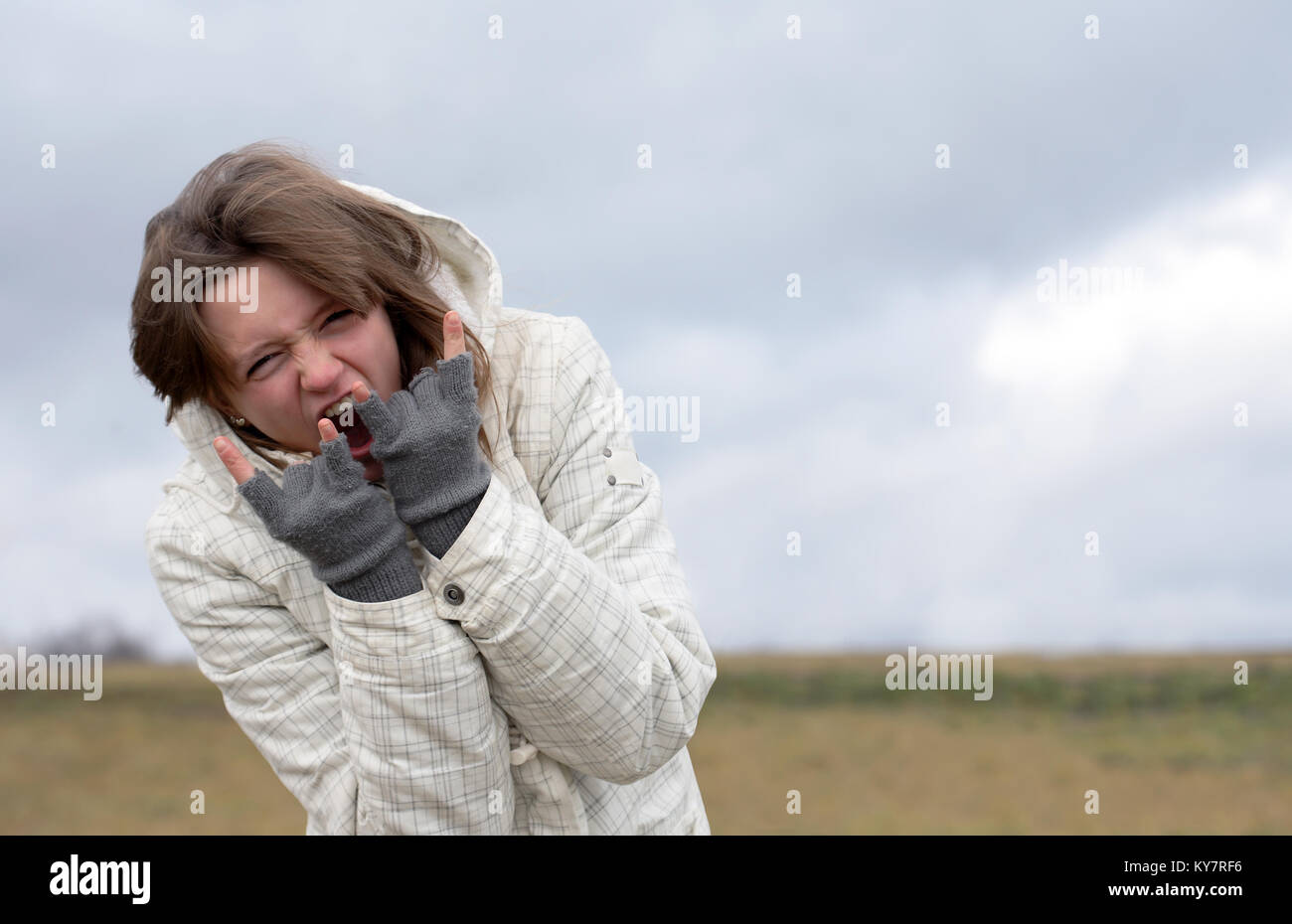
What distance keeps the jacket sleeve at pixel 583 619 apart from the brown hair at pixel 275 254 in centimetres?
27

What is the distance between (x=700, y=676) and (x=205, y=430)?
1155 mm

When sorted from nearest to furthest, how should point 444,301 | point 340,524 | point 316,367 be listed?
point 340,524 → point 316,367 → point 444,301

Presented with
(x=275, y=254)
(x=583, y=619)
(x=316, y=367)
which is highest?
(x=275, y=254)

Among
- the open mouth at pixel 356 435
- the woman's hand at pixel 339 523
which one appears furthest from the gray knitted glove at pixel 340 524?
the open mouth at pixel 356 435

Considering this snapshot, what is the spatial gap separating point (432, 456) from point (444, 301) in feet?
1.71

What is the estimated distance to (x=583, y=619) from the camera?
2.09m

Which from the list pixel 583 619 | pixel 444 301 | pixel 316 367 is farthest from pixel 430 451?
pixel 444 301

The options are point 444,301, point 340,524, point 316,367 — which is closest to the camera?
point 340,524

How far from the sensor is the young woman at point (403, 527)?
207 cm

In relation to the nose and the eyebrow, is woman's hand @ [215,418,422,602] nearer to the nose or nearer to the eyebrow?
the nose

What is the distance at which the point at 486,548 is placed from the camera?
2.04 meters

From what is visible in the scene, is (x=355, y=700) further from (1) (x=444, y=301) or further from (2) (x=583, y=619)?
(1) (x=444, y=301)

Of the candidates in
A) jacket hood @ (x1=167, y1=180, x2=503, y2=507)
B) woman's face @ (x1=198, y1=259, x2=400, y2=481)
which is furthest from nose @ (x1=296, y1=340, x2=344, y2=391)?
jacket hood @ (x1=167, y1=180, x2=503, y2=507)

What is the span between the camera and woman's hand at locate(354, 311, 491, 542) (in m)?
2.04
